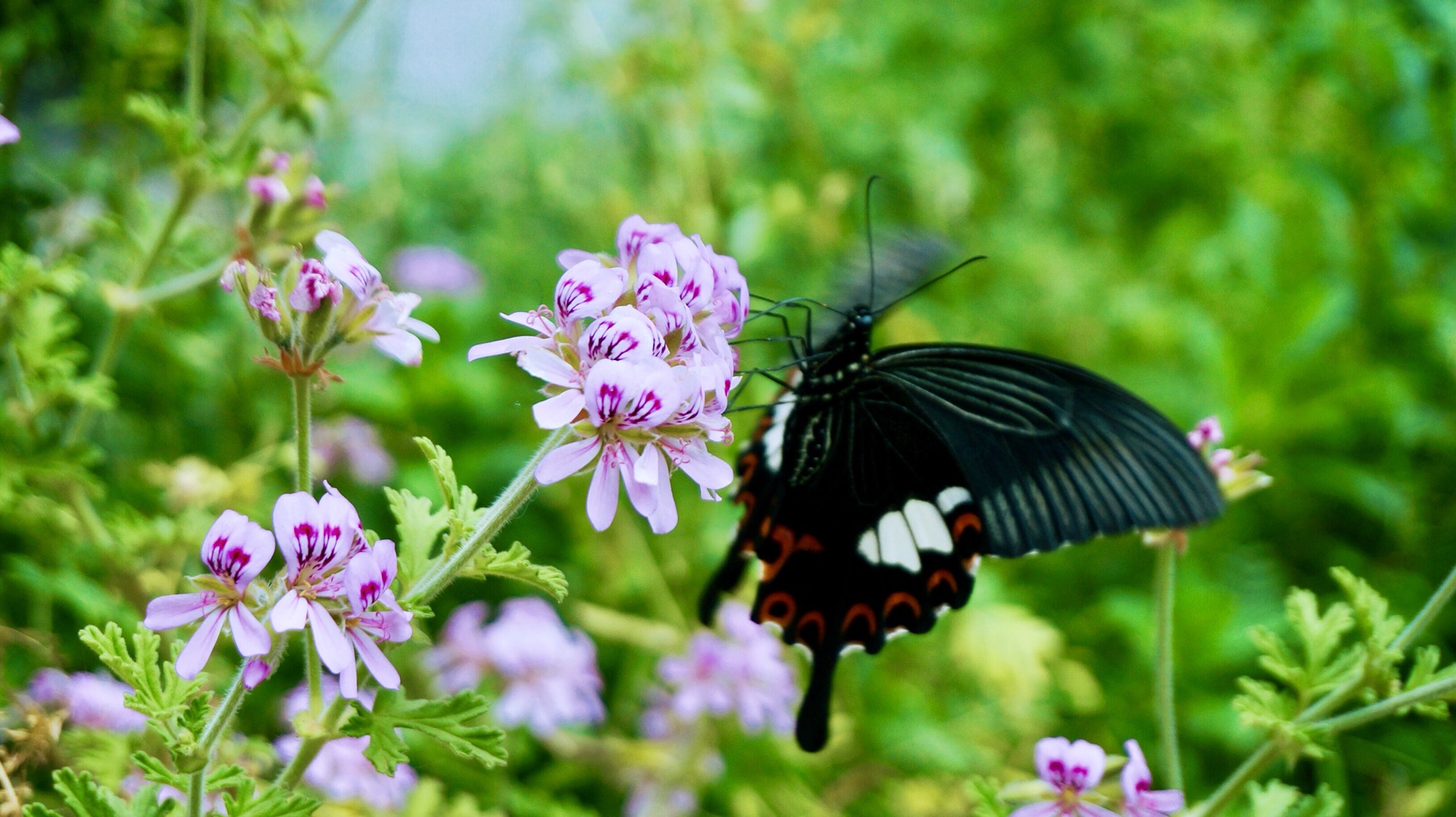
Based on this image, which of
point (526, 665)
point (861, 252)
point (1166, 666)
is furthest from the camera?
point (861, 252)

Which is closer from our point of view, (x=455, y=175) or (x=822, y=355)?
(x=822, y=355)

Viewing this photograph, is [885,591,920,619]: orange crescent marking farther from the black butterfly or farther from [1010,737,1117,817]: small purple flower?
[1010,737,1117,817]: small purple flower

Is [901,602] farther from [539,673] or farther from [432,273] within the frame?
[432,273]

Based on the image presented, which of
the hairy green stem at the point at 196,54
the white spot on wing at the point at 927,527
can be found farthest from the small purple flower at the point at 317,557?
the hairy green stem at the point at 196,54

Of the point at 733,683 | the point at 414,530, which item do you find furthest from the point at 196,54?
the point at 733,683

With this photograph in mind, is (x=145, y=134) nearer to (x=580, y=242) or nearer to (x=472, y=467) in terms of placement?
(x=472, y=467)

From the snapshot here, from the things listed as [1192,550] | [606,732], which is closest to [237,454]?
[606,732]
